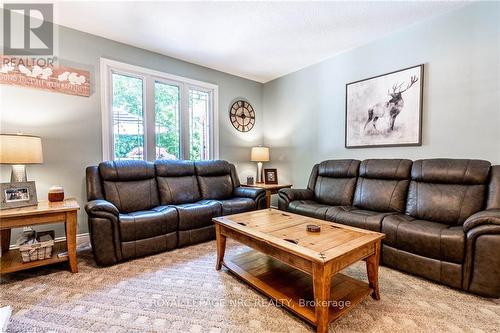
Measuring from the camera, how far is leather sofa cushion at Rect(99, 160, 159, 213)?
275 centimetres

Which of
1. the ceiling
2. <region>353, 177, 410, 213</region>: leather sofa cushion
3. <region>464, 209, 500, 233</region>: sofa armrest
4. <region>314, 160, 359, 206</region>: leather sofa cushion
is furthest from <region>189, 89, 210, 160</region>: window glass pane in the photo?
<region>464, 209, 500, 233</region>: sofa armrest

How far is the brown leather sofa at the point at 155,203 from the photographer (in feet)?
7.41

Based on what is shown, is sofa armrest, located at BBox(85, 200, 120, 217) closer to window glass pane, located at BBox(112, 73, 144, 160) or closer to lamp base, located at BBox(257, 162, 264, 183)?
window glass pane, located at BBox(112, 73, 144, 160)

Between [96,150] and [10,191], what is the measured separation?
3.46ft

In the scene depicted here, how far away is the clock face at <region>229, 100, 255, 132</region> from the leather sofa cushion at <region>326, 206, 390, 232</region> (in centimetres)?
247

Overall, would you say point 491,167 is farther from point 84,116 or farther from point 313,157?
point 84,116

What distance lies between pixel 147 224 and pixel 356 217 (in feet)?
7.24

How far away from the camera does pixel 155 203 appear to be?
3035 millimetres

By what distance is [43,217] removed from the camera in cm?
203

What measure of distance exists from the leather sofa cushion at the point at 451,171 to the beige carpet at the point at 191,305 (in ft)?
3.43

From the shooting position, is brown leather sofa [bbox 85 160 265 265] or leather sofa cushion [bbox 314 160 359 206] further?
leather sofa cushion [bbox 314 160 359 206]

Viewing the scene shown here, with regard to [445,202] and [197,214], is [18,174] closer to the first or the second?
[197,214]

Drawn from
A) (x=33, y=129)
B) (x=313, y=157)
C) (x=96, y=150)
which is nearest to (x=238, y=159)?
(x=313, y=157)

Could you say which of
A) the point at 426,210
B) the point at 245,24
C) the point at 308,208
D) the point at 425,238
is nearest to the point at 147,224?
the point at 308,208
